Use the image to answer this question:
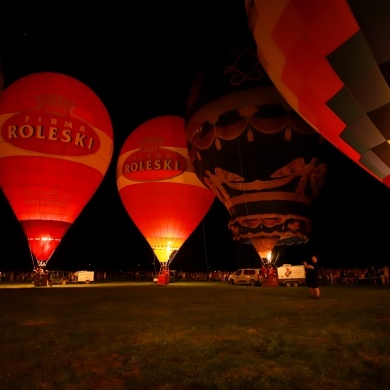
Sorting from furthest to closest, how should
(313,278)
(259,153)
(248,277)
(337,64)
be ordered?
(248,277)
(259,153)
(313,278)
(337,64)

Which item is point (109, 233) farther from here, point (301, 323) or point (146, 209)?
point (301, 323)

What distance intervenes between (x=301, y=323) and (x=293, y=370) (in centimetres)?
231

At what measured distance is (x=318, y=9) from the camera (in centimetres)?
721

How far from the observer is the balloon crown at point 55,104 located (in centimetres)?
1727

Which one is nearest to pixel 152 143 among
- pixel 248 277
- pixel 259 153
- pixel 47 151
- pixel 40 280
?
pixel 47 151

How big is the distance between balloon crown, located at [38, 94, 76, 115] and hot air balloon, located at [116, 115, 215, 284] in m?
4.77

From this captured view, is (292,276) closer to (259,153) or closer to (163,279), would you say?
(163,279)

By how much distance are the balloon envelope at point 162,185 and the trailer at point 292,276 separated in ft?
19.9

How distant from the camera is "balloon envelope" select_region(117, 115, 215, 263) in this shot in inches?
803

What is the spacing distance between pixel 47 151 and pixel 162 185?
6148 mm

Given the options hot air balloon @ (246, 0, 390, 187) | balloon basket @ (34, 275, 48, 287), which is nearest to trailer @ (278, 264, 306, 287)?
hot air balloon @ (246, 0, 390, 187)

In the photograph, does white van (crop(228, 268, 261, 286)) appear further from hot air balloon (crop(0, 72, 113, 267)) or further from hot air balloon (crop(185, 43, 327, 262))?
hot air balloon (crop(0, 72, 113, 267))

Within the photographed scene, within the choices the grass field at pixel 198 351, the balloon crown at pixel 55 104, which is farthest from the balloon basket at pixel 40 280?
the grass field at pixel 198 351

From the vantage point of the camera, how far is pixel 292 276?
18734 mm
